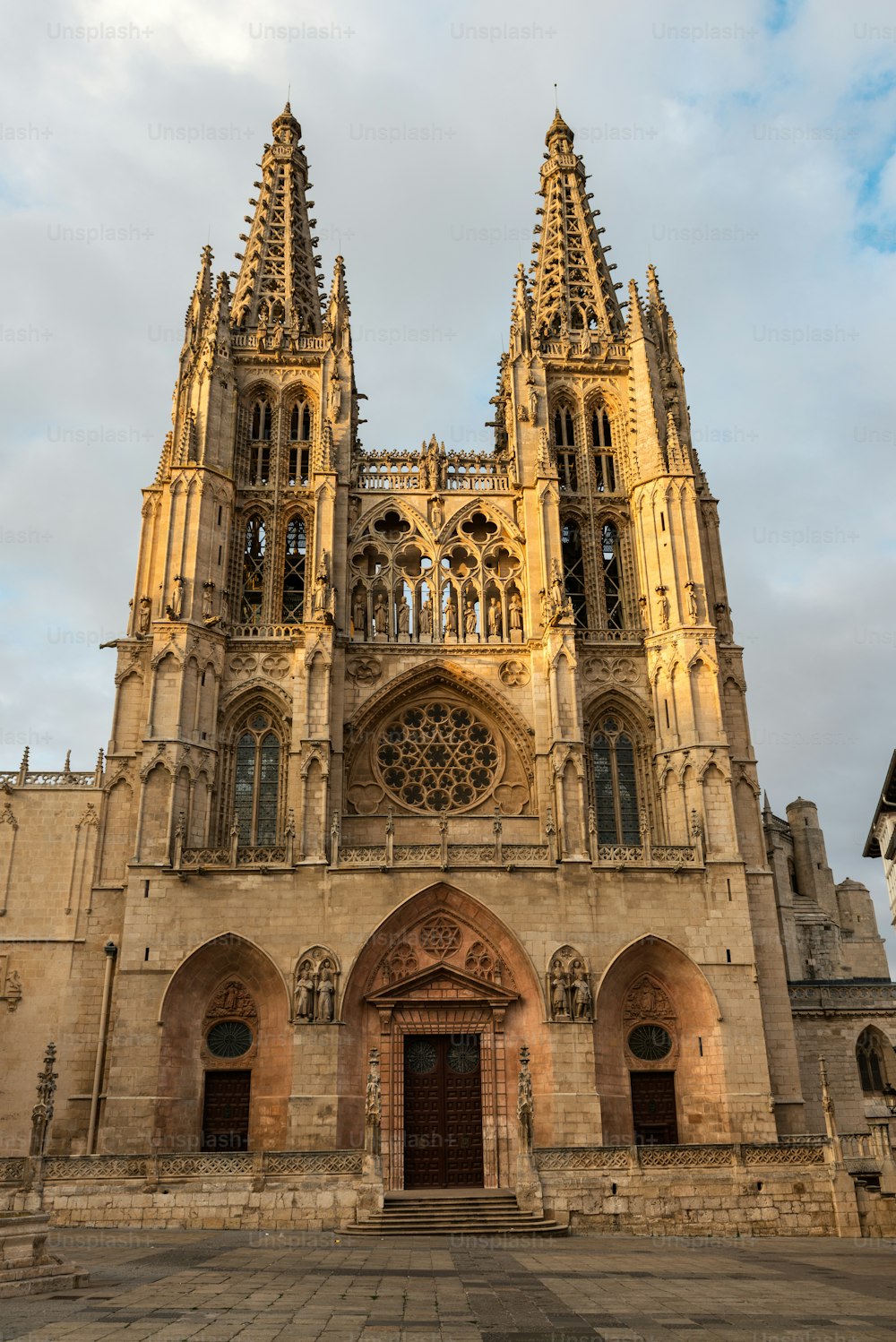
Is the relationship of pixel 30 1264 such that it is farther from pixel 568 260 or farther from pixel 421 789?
pixel 568 260

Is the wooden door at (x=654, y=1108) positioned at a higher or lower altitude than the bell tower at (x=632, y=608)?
lower

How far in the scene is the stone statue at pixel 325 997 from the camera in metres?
23.6

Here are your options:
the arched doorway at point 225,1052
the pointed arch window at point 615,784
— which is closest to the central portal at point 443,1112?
the arched doorway at point 225,1052

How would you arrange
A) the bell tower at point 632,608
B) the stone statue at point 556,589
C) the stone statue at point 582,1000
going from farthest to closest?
the stone statue at point 556,589
the bell tower at point 632,608
the stone statue at point 582,1000

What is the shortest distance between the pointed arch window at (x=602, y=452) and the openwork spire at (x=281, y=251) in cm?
985

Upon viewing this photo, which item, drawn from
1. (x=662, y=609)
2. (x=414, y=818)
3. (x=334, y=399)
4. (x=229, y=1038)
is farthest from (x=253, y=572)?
(x=229, y=1038)

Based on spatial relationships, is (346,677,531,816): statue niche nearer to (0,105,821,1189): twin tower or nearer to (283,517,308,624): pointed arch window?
(0,105,821,1189): twin tower

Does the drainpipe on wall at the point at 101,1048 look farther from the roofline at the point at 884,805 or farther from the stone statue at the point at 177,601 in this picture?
the roofline at the point at 884,805

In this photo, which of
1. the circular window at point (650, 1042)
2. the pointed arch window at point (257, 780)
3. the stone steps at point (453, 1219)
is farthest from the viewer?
the pointed arch window at point (257, 780)

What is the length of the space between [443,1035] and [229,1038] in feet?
16.3

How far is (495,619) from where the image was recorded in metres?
30.8

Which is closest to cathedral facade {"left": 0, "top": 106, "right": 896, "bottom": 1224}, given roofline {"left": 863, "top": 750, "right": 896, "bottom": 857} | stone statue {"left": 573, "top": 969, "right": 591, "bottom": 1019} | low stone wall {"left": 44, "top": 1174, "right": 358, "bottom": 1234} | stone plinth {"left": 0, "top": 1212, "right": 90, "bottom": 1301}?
stone statue {"left": 573, "top": 969, "right": 591, "bottom": 1019}

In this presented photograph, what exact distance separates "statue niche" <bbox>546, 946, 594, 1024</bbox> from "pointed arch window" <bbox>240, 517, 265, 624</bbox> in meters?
12.7

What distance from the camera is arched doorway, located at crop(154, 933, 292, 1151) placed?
23.7 metres
